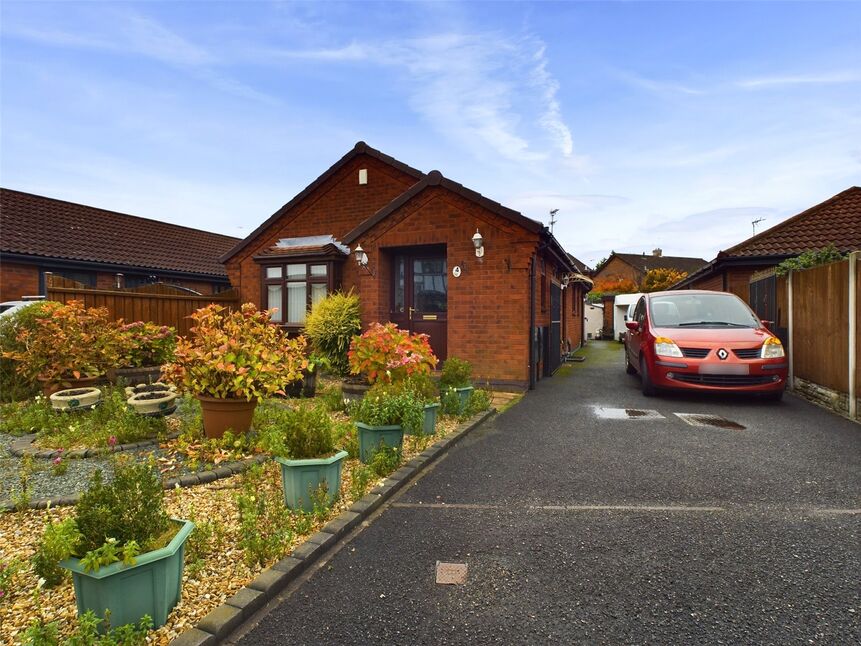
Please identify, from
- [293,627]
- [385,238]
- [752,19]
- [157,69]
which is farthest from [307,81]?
[293,627]

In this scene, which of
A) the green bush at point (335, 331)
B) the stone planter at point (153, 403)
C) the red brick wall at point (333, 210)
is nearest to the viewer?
the stone planter at point (153, 403)

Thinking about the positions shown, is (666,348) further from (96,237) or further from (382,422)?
(96,237)

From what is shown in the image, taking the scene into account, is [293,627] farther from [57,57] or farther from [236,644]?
[57,57]

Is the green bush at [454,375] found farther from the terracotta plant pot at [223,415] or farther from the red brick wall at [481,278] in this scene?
the terracotta plant pot at [223,415]

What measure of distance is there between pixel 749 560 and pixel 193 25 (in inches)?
347

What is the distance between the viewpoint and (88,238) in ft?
A: 51.9

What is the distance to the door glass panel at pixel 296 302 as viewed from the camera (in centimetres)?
1210

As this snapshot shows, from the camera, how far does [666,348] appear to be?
24.4 feet

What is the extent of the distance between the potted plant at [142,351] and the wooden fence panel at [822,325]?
10.1 metres

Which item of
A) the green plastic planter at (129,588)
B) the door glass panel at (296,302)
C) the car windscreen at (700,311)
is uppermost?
the door glass panel at (296,302)

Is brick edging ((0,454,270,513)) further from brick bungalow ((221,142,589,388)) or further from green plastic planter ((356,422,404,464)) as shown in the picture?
brick bungalow ((221,142,589,388))

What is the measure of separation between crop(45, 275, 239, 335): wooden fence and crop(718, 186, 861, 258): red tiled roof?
42.8 ft

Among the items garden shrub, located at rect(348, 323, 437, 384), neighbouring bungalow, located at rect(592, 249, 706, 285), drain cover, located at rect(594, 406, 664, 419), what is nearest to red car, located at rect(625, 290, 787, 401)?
drain cover, located at rect(594, 406, 664, 419)

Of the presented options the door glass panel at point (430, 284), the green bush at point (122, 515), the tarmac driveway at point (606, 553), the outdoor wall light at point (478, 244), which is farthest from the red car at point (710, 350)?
the green bush at point (122, 515)
